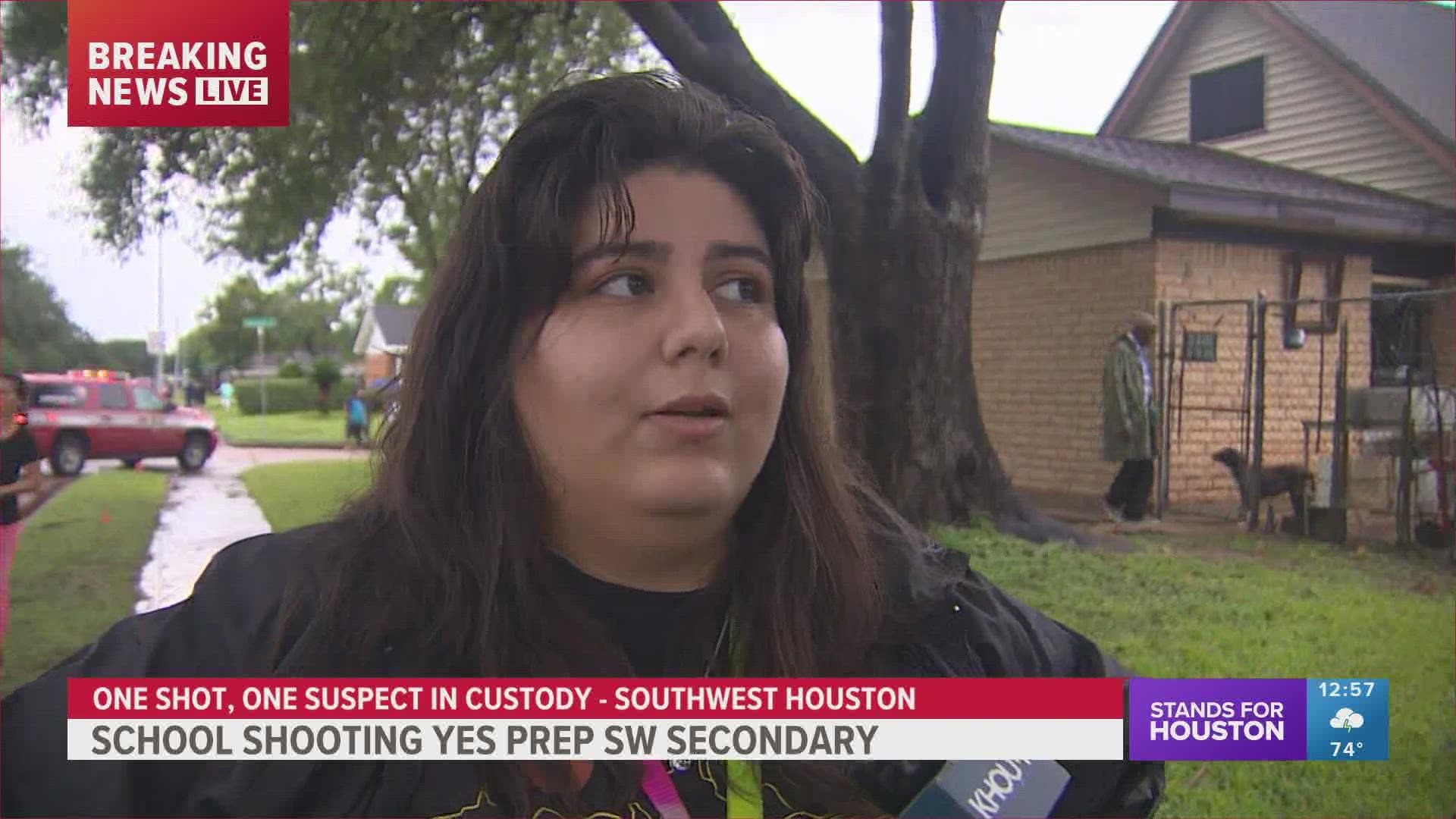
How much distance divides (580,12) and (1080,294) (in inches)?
63.7

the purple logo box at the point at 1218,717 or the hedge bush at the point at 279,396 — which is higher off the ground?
Answer: the hedge bush at the point at 279,396

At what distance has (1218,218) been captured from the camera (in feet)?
7.63

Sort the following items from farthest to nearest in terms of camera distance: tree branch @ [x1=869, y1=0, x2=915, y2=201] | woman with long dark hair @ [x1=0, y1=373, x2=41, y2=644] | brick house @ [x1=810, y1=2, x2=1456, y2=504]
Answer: brick house @ [x1=810, y1=2, x2=1456, y2=504] < tree branch @ [x1=869, y1=0, x2=915, y2=201] < woman with long dark hair @ [x1=0, y1=373, x2=41, y2=644]

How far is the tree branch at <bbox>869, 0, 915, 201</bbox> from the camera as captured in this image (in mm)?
1623

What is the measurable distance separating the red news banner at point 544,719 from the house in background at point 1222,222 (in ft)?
3.23

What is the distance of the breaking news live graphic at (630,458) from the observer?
1038 millimetres

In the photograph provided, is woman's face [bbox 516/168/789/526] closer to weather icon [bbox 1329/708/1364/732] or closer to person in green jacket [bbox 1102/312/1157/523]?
weather icon [bbox 1329/708/1364/732]

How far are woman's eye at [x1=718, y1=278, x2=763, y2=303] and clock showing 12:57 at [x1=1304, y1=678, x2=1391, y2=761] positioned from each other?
1027mm

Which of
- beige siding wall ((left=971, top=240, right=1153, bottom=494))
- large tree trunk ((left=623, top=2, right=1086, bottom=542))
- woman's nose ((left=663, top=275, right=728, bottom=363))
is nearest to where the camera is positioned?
woman's nose ((left=663, top=275, right=728, bottom=363))

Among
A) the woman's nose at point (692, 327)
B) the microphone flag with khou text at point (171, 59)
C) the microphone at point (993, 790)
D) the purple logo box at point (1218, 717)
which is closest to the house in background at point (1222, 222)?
the purple logo box at point (1218, 717)

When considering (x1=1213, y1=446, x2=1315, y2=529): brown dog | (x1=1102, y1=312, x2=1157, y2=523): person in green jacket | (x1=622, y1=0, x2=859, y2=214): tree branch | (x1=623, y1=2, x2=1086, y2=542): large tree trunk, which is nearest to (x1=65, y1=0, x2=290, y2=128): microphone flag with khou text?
(x1=622, y1=0, x2=859, y2=214): tree branch

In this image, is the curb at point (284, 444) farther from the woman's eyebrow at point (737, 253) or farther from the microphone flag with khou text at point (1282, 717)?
the microphone flag with khou text at point (1282, 717)

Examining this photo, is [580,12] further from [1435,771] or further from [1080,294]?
[1435,771]

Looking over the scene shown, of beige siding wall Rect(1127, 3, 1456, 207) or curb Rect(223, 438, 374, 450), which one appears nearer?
curb Rect(223, 438, 374, 450)
